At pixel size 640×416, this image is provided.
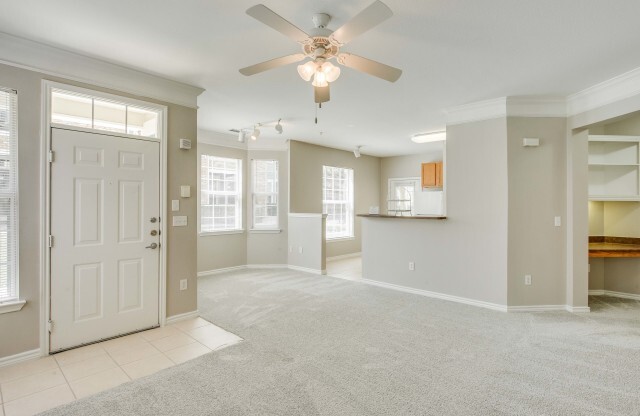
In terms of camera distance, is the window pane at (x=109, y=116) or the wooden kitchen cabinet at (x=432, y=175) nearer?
the window pane at (x=109, y=116)

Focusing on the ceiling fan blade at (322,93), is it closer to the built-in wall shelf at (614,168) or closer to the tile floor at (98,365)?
the tile floor at (98,365)

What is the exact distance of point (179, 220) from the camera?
3.55 meters

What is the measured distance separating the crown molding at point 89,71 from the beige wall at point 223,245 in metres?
2.27

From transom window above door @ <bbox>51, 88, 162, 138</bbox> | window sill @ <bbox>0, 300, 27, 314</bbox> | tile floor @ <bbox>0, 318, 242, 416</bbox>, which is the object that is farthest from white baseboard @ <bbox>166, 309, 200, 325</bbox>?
transom window above door @ <bbox>51, 88, 162, 138</bbox>

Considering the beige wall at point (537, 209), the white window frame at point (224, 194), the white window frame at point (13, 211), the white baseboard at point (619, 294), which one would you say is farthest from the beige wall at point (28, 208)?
the white baseboard at point (619, 294)

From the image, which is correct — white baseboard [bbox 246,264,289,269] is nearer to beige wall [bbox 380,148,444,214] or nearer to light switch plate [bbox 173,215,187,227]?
light switch plate [bbox 173,215,187,227]

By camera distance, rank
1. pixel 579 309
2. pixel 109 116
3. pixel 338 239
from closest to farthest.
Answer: pixel 109 116 → pixel 579 309 → pixel 338 239

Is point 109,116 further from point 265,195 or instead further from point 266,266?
Answer: point 266,266

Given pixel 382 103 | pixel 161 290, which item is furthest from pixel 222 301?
pixel 382 103

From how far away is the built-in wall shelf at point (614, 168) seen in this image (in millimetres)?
4445

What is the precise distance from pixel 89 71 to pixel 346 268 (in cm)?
507

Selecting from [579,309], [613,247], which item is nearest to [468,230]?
[579,309]

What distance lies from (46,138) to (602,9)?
14.0 feet

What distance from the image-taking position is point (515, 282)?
394 centimetres
